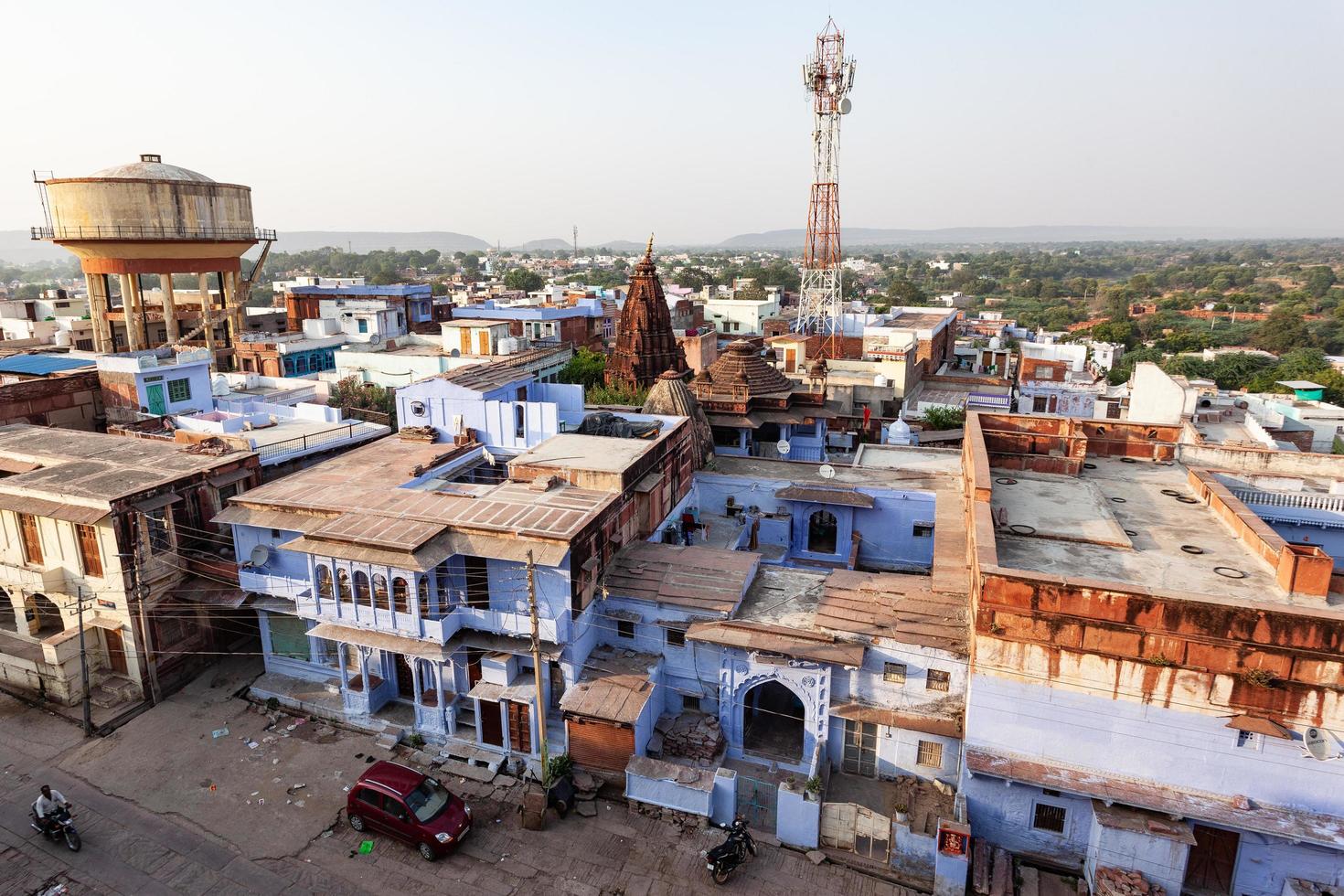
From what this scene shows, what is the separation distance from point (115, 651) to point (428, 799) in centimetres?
1204

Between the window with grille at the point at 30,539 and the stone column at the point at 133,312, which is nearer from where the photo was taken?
the window with grille at the point at 30,539

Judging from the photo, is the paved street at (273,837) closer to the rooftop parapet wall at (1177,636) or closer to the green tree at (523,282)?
the rooftop parapet wall at (1177,636)

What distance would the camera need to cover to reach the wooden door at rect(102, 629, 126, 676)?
73.8ft

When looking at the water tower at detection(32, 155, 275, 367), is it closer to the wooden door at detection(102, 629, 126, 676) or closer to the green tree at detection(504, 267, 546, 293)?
the wooden door at detection(102, 629, 126, 676)

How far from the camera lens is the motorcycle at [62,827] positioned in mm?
17094

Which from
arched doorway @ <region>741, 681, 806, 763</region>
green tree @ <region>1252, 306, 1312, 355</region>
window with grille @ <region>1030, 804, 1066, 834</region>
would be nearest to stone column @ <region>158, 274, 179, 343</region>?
arched doorway @ <region>741, 681, 806, 763</region>

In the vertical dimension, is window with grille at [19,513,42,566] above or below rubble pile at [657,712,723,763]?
above

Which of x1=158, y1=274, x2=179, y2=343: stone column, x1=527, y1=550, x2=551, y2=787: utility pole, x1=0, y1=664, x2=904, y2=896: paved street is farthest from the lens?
x1=158, y1=274, x2=179, y2=343: stone column

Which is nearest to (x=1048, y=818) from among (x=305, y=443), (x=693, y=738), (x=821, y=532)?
(x=693, y=738)

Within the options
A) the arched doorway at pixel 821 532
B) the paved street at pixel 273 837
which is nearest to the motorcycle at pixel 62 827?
the paved street at pixel 273 837

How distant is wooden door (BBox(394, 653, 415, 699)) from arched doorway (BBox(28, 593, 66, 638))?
34.3ft

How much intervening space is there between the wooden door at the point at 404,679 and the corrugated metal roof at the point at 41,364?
80.8ft

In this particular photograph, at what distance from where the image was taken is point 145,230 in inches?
1705

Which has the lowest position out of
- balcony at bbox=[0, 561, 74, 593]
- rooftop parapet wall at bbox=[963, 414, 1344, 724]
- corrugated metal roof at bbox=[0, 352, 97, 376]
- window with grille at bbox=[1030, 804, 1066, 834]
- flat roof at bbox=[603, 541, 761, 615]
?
window with grille at bbox=[1030, 804, 1066, 834]
